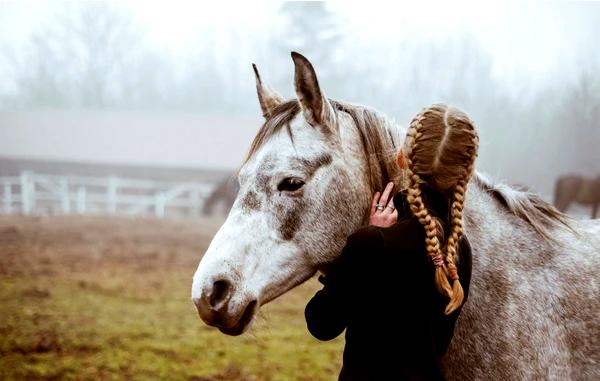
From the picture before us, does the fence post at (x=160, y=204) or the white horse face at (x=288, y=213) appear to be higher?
the white horse face at (x=288, y=213)

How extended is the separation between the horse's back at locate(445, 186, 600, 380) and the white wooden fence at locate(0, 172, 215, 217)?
5.94 meters

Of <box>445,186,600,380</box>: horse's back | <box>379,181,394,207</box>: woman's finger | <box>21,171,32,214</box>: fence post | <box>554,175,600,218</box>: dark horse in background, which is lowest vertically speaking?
<box>21,171,32,214</box>: fence post

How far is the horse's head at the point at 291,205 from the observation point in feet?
4.35

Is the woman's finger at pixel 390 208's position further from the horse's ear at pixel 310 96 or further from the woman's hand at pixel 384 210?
the horse's ear at pixel 310 96

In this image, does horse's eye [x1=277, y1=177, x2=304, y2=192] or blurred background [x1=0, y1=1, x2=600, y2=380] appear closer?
horse's eye [x1=277, y1=177, x2=304, y2=192]

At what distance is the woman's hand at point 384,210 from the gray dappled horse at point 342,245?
39 mm

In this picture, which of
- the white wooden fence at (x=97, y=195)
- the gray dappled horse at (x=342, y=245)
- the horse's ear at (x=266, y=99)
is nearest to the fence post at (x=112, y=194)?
the white wooden fence at (x=97, y=195)

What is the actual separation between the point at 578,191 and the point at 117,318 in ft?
16.8

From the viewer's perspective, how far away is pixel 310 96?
143 centimetres

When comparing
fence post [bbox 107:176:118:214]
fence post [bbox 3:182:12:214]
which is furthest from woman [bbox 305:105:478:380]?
fence post [bbox 107:176:118:214]

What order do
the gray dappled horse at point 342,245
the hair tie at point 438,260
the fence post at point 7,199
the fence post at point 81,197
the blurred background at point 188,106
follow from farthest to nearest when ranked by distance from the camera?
1. the fence post at point 81,197
2. the fence post at point 7,199
3. the blurred background at point 188,106
4. the gray dappled horse at point 342,245
5. the hair tie at point 438,260

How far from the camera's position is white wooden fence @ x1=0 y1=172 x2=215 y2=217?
624 centimetres

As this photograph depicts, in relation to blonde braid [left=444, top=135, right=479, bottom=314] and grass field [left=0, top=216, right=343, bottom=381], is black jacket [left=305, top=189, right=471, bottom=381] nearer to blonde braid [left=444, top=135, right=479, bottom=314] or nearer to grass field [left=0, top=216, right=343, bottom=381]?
blonde braid [left=444, top=135, right=479, bottom=314]

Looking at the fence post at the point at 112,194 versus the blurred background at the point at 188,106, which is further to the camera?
the fence post at the point at 112,194
